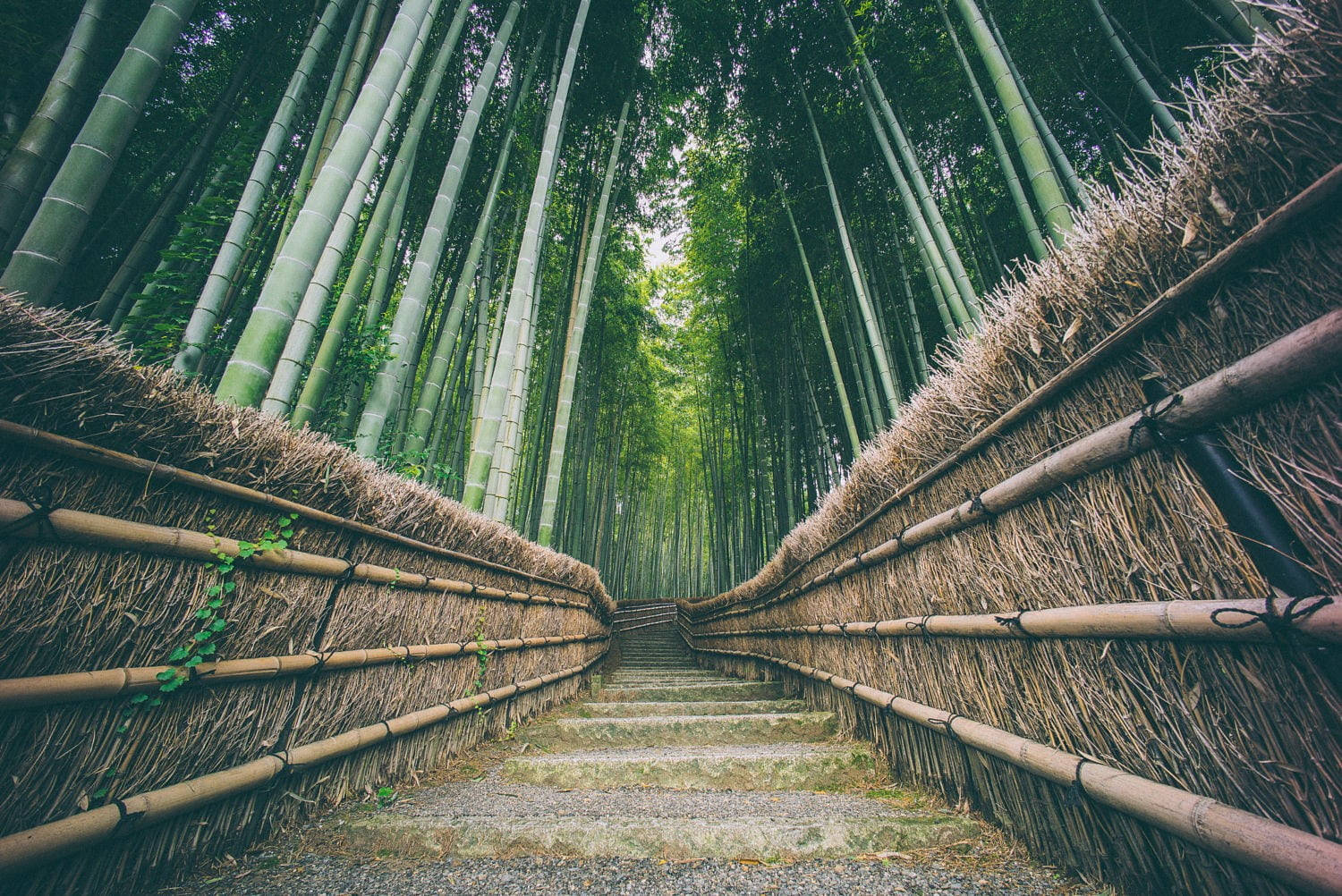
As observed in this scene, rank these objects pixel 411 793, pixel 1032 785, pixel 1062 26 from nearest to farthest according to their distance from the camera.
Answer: pixel 1032 785 < pixel 411 793 < pixel 1062 26

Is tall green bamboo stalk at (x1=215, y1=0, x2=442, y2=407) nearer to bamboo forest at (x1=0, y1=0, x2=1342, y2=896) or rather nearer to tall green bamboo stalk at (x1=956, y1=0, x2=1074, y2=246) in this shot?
bamboo forest at (x1=0, y1=0, x2=1342, y2=896)

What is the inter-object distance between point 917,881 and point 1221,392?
1.33 meters

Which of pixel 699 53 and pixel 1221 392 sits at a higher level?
pixel 699 53

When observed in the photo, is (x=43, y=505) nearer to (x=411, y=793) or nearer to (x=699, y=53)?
(x=411, y=793)

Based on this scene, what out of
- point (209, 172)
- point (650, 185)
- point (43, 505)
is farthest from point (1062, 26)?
point (209, 172)

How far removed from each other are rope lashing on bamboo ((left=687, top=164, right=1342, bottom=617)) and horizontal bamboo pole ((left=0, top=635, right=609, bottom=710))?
2.31 meters

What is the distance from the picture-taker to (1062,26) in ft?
14.5

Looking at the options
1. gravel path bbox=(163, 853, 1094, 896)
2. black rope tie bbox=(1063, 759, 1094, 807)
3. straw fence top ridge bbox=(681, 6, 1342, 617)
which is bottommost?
gravel path bbox=(163, 853, 1094, 896)

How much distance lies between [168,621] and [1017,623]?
7.63 feet

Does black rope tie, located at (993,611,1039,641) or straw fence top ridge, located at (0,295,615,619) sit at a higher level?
straw fence top ridge, located at (0,295,615,619)

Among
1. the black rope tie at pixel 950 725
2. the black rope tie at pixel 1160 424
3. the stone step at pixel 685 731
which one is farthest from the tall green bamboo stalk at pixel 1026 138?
the stone step at pixel 685 731

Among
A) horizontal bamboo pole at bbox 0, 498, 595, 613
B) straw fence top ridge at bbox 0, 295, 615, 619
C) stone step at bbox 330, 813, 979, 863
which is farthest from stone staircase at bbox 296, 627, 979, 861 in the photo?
straw fence top ridge at bbox 0, 295, 615, 619

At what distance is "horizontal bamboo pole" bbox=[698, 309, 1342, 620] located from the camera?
2.33 ft

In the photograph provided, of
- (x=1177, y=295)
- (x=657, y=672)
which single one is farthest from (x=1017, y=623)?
(x=657, y=672)
